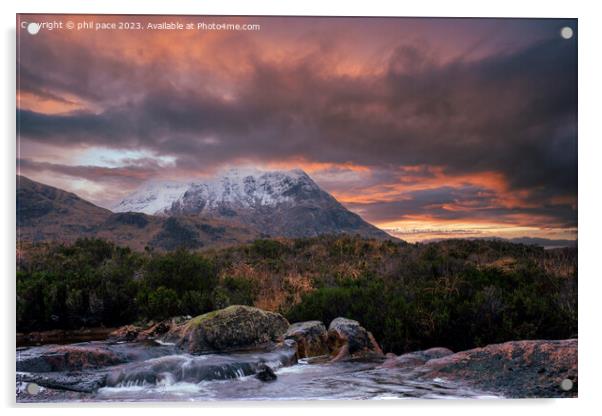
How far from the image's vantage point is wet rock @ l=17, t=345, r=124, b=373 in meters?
7.40

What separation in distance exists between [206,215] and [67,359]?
3.21 meters

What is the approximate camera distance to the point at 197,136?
29.7ft

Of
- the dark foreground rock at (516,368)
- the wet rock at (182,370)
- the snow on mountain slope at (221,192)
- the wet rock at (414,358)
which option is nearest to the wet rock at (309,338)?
the wet rock at (182,370)

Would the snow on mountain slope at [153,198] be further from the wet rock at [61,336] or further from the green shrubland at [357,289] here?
the wet rock at [61,336]

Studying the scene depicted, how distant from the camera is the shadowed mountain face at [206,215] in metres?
8.99

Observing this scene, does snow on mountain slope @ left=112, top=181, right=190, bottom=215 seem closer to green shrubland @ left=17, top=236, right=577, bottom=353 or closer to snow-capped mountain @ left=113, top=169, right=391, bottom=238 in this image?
snow-capped mountain @ left=113, top=169, right=391, bottom=238

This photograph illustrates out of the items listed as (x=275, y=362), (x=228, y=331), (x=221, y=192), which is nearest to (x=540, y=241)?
(x=275, y=362)

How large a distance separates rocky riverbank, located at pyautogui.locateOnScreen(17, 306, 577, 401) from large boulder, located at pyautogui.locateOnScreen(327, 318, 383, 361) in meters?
0.01

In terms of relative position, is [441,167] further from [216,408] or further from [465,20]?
[216,408]

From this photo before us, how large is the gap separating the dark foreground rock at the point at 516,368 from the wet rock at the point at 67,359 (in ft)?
13.9

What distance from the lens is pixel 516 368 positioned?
7594 mm

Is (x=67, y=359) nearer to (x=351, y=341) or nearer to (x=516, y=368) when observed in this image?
(x=351, y=341)
